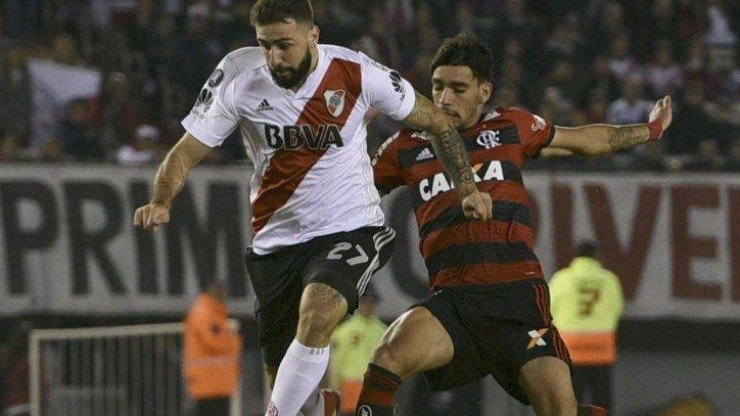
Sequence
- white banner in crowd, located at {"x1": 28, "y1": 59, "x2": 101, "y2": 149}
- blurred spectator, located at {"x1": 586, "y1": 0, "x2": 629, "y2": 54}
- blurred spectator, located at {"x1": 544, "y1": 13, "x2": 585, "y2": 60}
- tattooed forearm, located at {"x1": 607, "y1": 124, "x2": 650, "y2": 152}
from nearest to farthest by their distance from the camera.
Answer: tattooed forearm, located at {"x1": 607, "y1": 124, "x2": 650, "y2": 152} < white banner in crowd, located at {"x1": 28, "y1": 59, "x2": 101, "y2": 149} < blurred spectator, located at {"x1": 544, "y1": 13, "x2": 585, "y2": 60} < blurred spectator, located at {"x1": 586, "y1": 0, "x2": 629, "y2": 54}

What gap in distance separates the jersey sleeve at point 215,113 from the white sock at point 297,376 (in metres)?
0.95

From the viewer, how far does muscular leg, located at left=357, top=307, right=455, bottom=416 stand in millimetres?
7539

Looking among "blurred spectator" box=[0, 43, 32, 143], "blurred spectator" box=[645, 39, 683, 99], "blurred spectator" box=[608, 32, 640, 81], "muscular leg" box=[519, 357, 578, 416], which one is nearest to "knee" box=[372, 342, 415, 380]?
"muscular leg" box=[519, 357, 578, 416]

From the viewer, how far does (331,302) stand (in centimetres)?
728

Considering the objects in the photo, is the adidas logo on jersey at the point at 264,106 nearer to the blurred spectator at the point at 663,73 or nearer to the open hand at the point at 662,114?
the open hand at the point at 662,114

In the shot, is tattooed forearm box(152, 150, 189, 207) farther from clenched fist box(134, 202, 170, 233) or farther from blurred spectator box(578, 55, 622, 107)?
blurred spectator box(578, 55, 622, 107)

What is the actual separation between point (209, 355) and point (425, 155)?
22.4ft

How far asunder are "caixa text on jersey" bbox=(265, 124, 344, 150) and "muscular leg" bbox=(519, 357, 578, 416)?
1.36 meters

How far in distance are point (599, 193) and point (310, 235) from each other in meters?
7.57

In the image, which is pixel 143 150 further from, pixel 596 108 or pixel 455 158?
pixel 455 158

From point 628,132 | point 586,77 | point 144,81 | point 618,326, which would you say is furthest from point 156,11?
point 628,132

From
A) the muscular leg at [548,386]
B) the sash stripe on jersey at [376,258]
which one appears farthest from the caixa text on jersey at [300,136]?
the muscular leg at [548,386]

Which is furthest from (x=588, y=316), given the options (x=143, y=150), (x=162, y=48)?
(x=162, y=48)

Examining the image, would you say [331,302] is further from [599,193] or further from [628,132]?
[599,193]
